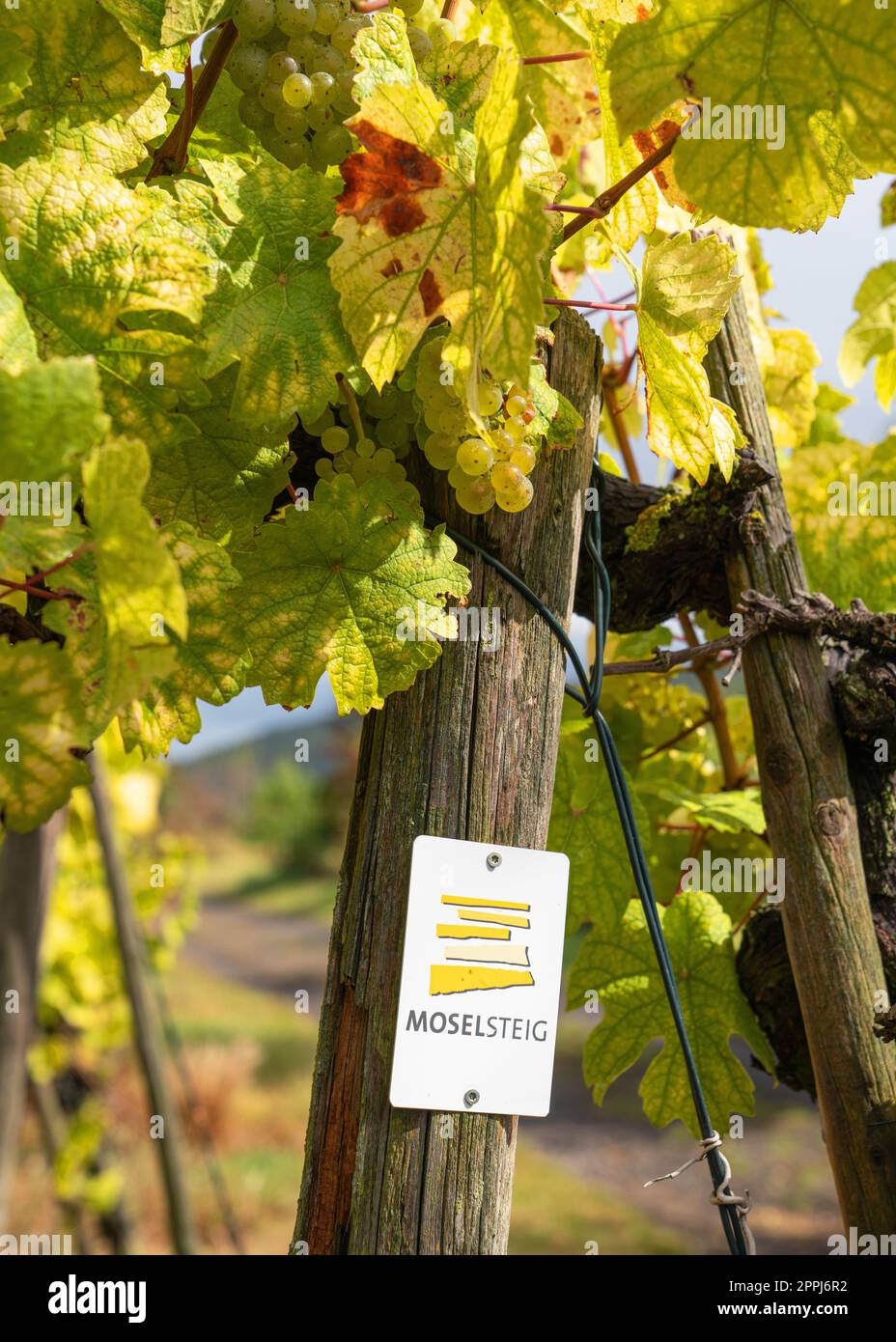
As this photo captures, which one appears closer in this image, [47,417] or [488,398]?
[47,417]

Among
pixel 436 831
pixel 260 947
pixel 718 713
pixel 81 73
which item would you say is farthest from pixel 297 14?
pixel 260 947

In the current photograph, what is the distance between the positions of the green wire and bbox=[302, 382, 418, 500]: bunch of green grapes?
7cm

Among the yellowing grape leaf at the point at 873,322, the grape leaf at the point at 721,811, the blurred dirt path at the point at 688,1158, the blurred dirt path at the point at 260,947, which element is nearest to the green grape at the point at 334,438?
the grape leaf at the point at 721,811

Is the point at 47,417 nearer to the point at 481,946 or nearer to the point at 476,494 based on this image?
the point at 476,494

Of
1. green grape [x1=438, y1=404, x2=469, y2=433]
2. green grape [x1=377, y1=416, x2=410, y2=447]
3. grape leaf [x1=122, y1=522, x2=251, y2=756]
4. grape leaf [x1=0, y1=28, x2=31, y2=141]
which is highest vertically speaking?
grape leaf [x1=0, y1=28, x2=31, y2=141]

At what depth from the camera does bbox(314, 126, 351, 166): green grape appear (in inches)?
27.5

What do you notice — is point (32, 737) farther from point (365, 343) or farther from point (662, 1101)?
point (662, 1101)

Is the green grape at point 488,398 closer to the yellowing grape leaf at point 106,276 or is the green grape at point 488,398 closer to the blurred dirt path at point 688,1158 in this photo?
the yellowing grape leaf at point 106,276

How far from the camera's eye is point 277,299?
65 centimetres

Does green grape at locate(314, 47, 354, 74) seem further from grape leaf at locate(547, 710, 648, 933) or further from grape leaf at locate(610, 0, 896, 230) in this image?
grape leaf at locate(547, 710, 648, 933)

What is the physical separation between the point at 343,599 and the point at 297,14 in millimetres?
347

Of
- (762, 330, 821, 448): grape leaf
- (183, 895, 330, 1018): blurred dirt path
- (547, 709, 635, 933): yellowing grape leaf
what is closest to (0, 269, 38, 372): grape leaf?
(547, 709, 635, 933): yellowing grape leaf

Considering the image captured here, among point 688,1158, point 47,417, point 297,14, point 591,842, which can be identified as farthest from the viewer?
point 688,1158
